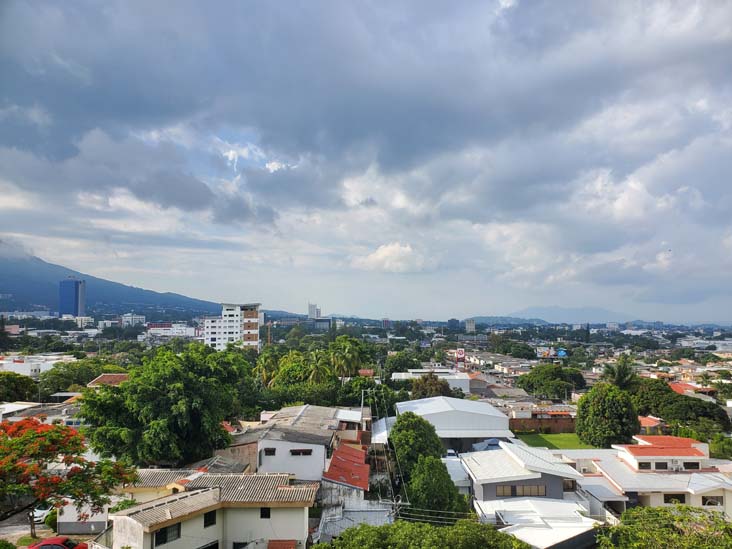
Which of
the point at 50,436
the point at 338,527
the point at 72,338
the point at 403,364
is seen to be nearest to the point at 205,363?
the point at 338,527

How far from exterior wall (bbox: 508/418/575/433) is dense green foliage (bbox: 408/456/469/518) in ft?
68.7

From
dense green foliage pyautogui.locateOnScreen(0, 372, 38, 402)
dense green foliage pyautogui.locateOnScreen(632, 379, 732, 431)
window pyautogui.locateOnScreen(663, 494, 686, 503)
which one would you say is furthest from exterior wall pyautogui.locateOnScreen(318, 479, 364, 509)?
dense green foliage pyautogui.locateOnScreen(0, 372, 38, 402)

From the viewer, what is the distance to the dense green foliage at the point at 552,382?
175ft

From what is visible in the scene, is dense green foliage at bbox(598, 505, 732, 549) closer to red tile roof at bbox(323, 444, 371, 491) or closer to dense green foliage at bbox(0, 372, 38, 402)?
red tile roof at bbox(323, 444, 371, 491)

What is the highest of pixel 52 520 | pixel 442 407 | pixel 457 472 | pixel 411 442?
pixel 411 442

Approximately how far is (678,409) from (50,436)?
124ft

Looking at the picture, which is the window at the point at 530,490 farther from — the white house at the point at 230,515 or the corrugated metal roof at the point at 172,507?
the corrugated metal roof at the point at 172,507

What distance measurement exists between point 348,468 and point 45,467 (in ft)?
36.0

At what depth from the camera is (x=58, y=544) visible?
13.3m

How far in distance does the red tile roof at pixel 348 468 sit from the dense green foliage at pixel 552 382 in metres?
35.8

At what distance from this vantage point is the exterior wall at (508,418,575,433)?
3812 centimetres

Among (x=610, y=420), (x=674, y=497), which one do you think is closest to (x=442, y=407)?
(x=610, y=420)

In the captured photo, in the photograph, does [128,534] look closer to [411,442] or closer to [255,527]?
[255,527]

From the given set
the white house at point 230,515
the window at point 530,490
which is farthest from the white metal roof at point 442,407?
the white house at point 230,515
